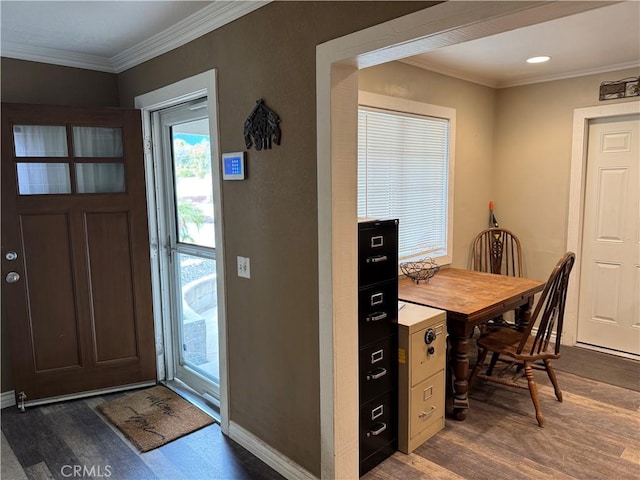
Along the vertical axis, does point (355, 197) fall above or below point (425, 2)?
below

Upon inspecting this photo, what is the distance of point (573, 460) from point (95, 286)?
310 centimetres

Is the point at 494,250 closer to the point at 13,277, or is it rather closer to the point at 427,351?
the point at 427,351

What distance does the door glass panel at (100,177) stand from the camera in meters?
3.07

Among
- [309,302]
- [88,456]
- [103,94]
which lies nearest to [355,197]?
[309,302]

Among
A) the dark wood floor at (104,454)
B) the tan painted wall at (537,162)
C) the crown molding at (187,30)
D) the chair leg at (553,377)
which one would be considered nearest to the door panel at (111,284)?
the dark wood floor at (104,454)

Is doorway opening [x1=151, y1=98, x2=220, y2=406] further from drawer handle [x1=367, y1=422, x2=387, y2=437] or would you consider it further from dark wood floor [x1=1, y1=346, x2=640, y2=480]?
drawer handle [x1=367, y1=422, x2=387, y2=437]

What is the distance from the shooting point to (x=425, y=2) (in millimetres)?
1506

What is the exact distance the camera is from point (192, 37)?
8.31ft

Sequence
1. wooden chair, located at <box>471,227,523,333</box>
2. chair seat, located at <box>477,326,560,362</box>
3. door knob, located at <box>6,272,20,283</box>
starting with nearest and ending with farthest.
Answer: chair seat, located at <box>477,326,560,362</box>, door knob, located at <box>6,272,20,283</box>, wooden chair, located at <box>471,227,523,333</box>

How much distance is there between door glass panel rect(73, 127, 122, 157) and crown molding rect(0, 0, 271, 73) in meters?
0.49

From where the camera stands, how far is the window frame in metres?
3.06

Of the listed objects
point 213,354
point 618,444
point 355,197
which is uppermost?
point 355,197

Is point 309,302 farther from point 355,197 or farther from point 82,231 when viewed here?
point 82,231

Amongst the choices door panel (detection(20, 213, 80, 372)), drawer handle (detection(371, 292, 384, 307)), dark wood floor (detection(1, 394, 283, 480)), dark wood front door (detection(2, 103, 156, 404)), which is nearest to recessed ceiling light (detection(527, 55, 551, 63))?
drawer handle (detection(371, 292, 384, 307))
